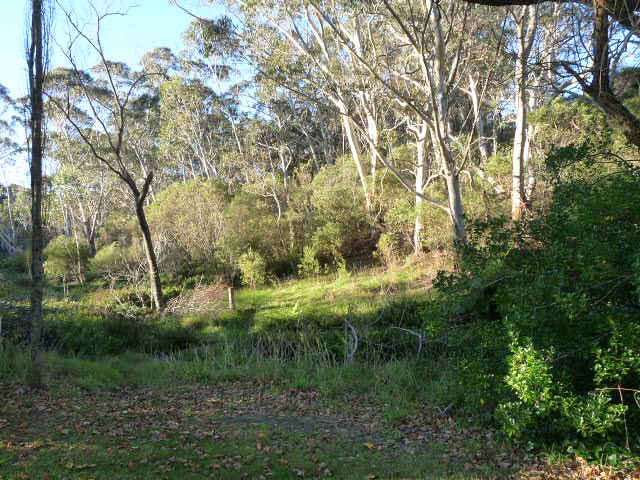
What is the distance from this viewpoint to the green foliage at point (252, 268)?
63.8 ft

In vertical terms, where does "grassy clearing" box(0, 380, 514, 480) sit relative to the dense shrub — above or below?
below

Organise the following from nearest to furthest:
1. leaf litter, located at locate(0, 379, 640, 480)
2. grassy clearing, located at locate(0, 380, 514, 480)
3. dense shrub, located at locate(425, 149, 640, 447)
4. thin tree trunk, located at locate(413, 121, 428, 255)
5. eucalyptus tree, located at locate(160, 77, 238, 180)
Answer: dense shrub, located at locate(425, 149, 640, 447), grassy clearing, located at locate(0, 380, 514, 480), leaf litter, located at locate(0, 379, 640, 480), thin tree trunk, located at locate(413, 121, 428, 255), eucalyptus tree, located at locate(160, 77, 238, 180)

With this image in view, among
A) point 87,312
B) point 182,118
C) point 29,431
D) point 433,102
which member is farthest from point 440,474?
point 182,118

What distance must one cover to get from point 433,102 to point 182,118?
25953 mm

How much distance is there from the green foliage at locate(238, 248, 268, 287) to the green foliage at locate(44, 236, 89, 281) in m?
9.98

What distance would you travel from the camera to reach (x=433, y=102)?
409 inches

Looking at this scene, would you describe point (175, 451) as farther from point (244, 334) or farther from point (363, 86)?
point (363, 86)

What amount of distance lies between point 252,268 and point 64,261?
40.7 feet

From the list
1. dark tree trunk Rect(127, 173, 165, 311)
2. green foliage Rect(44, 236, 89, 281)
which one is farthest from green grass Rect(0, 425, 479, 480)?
green foliage Rect(44, 236, 89, 281)


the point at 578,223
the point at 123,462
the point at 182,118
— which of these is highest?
the point at 182,118

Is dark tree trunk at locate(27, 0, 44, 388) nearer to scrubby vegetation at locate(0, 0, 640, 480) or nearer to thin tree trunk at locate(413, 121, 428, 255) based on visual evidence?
scrubby vegetation at locate(0, 0, 640, 480)

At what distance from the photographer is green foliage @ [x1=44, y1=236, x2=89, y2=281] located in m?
24.9

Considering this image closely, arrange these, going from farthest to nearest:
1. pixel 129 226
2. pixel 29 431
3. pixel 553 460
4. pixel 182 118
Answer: pixel 182 118, pixel 129 226, pixel 29 431, pixel 553 460

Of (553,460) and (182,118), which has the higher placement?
(182,118)
